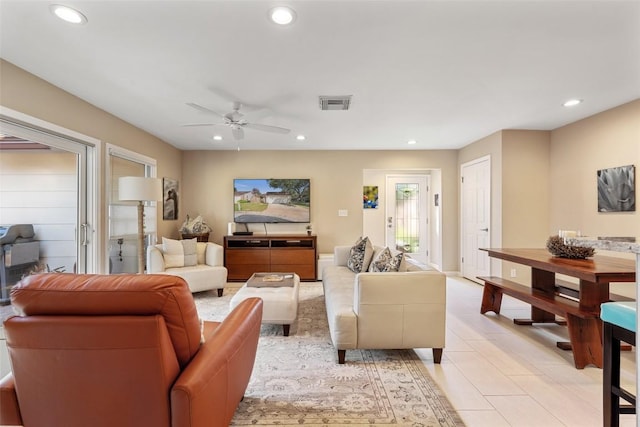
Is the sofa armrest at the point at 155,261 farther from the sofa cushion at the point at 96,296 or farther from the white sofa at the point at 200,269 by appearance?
the sofa cushion at the point at 96,296

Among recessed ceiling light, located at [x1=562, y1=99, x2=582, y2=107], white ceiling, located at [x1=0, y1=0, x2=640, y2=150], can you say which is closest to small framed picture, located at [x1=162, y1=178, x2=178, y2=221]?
white ceiling, located at [x1=0, y1=0, x2=640, y2=150]

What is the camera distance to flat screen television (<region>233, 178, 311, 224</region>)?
5375 mm

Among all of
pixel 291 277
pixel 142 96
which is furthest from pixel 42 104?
pixel 291 277

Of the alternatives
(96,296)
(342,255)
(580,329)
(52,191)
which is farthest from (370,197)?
(96,296)

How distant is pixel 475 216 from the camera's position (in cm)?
487

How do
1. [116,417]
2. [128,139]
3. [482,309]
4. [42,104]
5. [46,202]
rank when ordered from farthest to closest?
[128,139] → [482,309] → [46,202] → [42,104] → [116,417]

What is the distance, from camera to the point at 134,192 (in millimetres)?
3160

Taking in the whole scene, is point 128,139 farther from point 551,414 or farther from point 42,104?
point 551,414

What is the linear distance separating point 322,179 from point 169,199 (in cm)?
273

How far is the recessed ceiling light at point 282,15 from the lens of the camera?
1.65m

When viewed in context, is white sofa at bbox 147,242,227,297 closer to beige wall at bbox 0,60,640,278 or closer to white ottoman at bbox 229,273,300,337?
beige wall at bbox 0,60,640,278

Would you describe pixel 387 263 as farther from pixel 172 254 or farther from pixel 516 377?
pixel 172 254

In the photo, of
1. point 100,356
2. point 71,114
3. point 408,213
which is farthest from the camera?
point 408,213

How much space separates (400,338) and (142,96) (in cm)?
333
